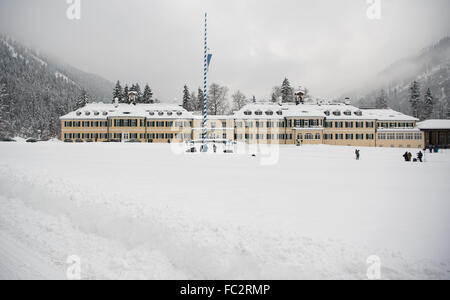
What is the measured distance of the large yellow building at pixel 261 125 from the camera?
58438 millimetres

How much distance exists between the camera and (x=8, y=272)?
23.5 ft

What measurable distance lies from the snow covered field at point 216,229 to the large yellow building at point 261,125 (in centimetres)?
4597

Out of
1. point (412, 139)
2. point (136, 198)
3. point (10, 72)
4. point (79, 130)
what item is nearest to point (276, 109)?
point (412, 139)

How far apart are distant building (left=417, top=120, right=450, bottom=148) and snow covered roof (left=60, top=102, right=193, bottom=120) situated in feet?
172

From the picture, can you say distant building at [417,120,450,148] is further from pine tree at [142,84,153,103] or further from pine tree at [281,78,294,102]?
pine tree at [142,84,153,103]

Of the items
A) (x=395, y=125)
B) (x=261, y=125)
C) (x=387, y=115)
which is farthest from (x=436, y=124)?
(x=261, y=125)

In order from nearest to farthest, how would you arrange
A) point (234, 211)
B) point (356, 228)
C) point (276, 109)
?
point (356, 228), point (234, 211), point (276, 109)

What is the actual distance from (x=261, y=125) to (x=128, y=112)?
33.5 m

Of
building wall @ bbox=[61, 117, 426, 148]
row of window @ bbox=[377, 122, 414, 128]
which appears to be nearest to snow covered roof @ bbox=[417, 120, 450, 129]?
building wall @ bbox=[61, 117, 426, 148]

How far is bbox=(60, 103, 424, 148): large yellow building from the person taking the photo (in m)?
58.4

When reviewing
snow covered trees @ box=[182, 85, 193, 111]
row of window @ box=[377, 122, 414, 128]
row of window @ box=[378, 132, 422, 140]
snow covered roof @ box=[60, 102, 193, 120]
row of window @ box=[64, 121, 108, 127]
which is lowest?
row of window @ box=[378, 132, 422, 140]
